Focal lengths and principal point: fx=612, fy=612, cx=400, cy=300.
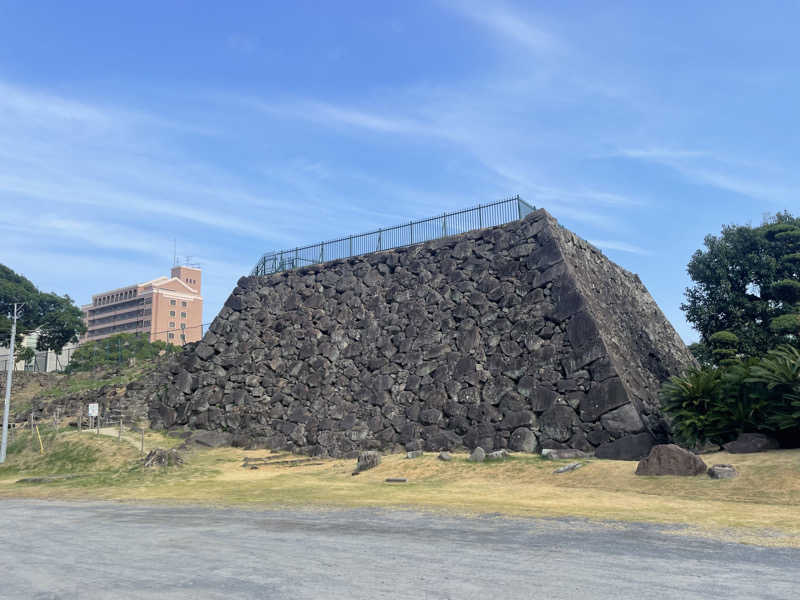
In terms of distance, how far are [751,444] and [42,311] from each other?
234 feet

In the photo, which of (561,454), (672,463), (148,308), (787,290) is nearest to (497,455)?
(561,454)

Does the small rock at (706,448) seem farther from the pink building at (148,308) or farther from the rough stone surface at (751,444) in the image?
the pink building at (148,308)

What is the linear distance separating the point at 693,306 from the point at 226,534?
32.2m

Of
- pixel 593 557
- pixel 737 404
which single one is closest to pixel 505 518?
pixel 593 557

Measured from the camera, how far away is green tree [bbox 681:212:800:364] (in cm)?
3219

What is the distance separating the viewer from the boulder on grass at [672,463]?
15.3 metres

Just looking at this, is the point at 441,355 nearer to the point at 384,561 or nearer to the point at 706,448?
the point at 706,448

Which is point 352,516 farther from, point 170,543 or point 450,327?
point 450,327

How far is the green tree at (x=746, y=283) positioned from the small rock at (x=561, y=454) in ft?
48.4

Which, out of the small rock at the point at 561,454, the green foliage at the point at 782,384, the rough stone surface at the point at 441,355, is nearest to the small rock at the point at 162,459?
the rough stone surface at the point at 441,355

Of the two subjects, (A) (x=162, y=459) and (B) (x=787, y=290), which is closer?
(A) (x=162, y=459)

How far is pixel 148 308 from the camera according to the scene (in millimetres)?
135250

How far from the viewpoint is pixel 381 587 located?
6.58 m

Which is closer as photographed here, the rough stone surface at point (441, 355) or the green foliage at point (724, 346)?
the rough stone surface at point (441, 355)
